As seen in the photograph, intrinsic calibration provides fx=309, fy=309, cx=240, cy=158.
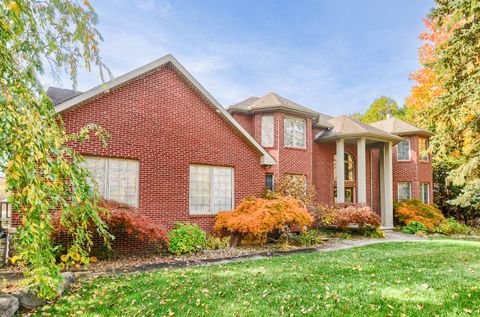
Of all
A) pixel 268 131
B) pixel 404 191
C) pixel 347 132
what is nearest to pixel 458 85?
pixel 347 132

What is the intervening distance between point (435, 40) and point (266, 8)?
50.3 ft

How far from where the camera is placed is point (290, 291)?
5.14m

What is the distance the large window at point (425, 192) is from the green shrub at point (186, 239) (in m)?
16.0

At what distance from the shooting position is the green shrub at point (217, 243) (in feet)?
32.8

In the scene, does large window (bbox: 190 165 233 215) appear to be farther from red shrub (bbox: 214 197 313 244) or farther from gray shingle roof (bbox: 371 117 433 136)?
gray shingle roof (bbox: 371 117 433 136)

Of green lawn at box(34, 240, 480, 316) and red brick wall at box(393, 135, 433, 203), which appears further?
red brick wall at box(393, 135, 433, 203)

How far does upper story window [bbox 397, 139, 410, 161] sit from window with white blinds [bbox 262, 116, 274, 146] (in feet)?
33.2

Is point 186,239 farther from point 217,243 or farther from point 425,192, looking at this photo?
point 425,192

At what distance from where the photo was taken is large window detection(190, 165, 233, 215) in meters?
10.8

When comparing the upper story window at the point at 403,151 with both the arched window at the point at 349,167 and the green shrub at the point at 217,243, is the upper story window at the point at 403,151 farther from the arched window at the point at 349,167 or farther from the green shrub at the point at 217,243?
the green shrub at the point at 217,243

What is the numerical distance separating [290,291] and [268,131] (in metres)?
10.4

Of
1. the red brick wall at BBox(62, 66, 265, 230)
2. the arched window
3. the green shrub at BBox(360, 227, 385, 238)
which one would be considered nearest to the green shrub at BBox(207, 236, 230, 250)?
the red brick wall at BBox(62, 66, 265, 230)

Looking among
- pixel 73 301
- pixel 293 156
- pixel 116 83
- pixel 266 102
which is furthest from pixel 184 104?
pixel 73 301

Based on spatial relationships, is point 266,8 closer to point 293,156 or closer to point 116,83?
point 293,156
